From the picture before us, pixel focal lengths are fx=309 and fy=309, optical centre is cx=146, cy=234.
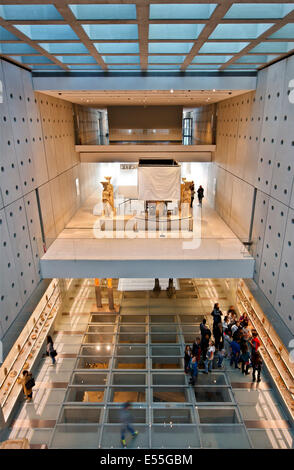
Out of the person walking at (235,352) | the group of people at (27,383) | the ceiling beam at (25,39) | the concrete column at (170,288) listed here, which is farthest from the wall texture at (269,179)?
the group of people at (27,383)

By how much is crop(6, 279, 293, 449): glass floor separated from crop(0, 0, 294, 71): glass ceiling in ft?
28.2

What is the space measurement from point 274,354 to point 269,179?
16.6 feet

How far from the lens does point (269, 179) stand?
8883 mm

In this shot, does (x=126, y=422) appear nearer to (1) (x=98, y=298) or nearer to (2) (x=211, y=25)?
(1) (x=98, y=298)

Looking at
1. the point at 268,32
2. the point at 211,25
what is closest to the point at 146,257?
the point at 211,25

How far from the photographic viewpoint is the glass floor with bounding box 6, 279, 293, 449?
7289mm

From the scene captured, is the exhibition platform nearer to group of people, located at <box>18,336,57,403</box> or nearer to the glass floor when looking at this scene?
the glass floor

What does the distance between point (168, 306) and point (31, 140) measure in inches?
332

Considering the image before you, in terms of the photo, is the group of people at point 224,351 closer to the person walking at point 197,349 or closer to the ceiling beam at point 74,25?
the person walking at point 197,349

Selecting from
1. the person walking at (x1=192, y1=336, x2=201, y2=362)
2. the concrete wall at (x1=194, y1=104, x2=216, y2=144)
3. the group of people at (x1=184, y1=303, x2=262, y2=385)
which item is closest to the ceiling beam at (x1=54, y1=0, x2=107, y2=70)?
the group of people at (x1=184, y1=303, x2=262, y2=385)

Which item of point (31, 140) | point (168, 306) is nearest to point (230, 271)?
point (168, 306)

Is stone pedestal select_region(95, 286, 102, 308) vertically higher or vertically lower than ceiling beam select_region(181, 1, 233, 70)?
lower

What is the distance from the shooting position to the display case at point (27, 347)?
7855 mm
